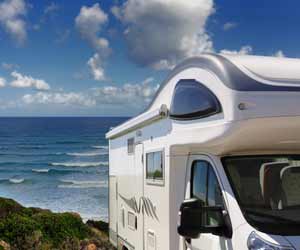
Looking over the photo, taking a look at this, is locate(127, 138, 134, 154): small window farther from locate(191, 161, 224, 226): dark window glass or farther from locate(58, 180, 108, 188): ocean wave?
locate(58, 180, 108, 188): ocean wave

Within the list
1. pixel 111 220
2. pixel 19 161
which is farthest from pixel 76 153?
pixel 111 220

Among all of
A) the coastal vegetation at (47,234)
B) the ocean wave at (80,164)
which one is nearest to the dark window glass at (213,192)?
the coastal vegetation at (47,234)

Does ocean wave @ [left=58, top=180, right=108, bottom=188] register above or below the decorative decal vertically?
below

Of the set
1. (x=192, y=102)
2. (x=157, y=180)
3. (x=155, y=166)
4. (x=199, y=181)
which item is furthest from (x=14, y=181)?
(x=192, y=102)

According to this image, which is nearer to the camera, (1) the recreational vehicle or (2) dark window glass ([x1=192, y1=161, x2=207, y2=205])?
(1) the recreational vehicle

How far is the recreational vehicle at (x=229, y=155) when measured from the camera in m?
4.00

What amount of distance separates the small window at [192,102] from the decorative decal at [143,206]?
1.21 m

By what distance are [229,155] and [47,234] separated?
9132mm

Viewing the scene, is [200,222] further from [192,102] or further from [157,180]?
[157,180]

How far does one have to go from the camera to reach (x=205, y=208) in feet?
13.8

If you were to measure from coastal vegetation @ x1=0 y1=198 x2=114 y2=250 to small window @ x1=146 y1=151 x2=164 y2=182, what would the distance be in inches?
218

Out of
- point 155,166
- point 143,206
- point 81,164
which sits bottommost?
point 81,164

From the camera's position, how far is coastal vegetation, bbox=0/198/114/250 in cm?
1192

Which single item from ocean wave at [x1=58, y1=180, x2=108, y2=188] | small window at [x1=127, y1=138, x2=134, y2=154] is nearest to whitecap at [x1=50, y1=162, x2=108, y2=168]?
ocean wave at [x1=58, y1=180, x2=108, y2=188]
